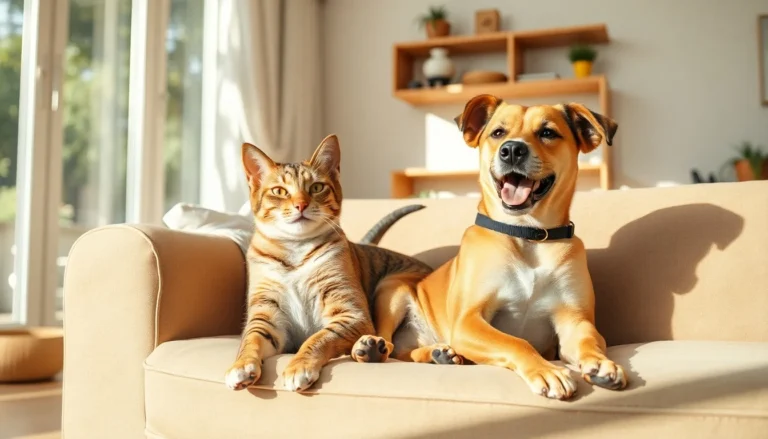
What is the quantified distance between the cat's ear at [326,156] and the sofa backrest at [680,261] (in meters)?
0.70

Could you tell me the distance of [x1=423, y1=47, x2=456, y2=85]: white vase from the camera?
484 cm

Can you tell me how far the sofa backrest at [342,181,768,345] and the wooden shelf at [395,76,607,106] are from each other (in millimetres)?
2654

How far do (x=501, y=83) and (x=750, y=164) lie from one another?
1.57 m

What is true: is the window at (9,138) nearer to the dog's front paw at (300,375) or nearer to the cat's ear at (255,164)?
the cat's ear at (255,164)

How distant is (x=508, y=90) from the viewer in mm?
4699

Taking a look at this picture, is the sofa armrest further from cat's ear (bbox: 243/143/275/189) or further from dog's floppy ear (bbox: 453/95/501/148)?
dog's floppy ear (bbox: 453/95/501/148)

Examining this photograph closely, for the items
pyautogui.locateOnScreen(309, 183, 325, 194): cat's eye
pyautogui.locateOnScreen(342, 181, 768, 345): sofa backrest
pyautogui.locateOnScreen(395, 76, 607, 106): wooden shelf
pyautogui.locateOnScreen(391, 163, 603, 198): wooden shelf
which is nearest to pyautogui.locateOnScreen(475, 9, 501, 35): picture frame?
pyautogui.locateOnScreen(395, 76, 607, 106): wooden shelf

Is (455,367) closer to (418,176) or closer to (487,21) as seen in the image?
(418,176)

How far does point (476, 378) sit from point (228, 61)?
3.69m

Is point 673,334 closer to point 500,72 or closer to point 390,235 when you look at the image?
point 390,235

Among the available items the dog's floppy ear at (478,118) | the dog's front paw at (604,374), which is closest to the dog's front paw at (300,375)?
the dog's front paw at (604,374)

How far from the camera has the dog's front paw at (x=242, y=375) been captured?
4.62 feet

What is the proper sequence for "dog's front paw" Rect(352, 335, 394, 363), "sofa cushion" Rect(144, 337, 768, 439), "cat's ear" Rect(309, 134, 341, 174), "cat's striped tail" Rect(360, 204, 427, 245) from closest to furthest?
1. "sofa cushion" Rect(144, 337, 768, 439)
2. "dog's front paw" Rect(352, 335, 394, 363)
3. "cat's ear" Rect(309, 134, 341, 174)
4. "cat's striped tail" Rect(360, 204, 427, 245)

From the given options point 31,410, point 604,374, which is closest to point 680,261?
point 604,374
